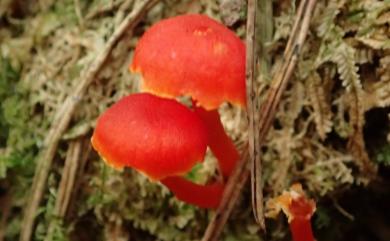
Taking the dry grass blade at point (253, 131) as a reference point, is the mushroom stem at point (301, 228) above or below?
below

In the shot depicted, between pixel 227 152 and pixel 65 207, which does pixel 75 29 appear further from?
pixel 227 152

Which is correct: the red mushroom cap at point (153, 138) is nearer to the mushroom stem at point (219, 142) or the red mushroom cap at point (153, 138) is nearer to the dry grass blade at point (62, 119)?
the mushroom stem at point (219, 142)

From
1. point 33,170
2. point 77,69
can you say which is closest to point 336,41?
point 77,69

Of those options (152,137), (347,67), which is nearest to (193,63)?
(152,137)

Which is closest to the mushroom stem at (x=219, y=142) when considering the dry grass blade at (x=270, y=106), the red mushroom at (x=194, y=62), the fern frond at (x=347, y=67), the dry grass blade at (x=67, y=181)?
the dry grass blade at (x=270, y=106)

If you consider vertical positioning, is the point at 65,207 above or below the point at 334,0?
below

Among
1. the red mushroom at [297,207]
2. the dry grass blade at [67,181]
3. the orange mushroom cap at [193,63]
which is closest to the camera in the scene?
the orange mushroom cap at [193,63]
